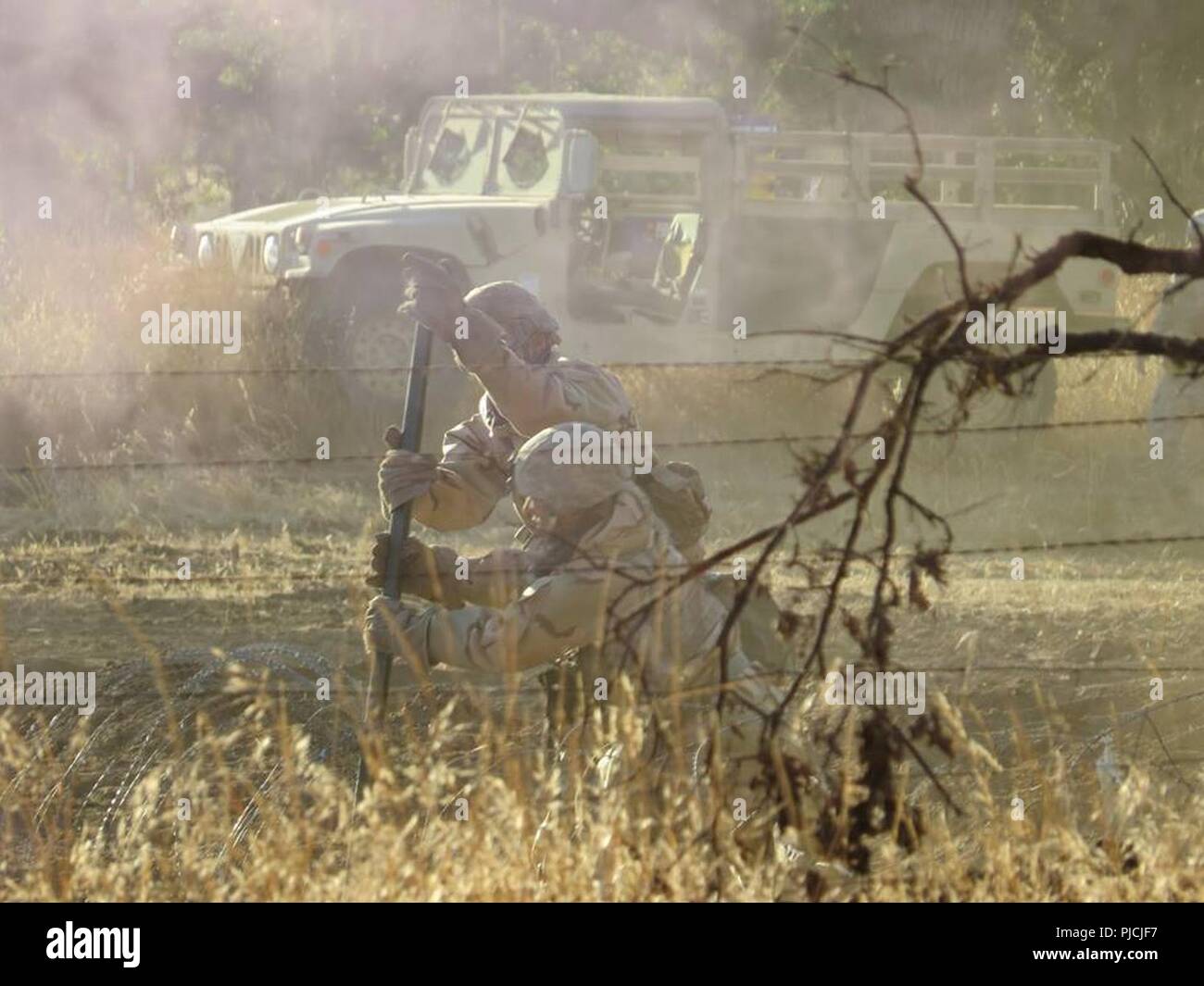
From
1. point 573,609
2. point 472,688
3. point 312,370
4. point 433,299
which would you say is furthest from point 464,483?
point 472,688

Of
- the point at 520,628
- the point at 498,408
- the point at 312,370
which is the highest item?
the point at 312,370

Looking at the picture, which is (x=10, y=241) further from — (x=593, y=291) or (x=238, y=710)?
(x=238, y=710)

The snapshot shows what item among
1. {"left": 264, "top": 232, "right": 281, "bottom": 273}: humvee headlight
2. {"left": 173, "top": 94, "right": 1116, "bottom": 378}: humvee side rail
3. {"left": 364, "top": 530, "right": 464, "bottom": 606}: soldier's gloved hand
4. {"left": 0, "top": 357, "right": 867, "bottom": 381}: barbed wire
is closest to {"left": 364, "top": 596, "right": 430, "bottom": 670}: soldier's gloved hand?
{"left": 364, "top": 530, "right": 464, "bottom": 606}: soldier's gloved hand

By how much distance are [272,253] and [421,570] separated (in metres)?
6.69

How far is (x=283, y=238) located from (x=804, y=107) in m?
8.02

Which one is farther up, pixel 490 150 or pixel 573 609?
pixel 490 150

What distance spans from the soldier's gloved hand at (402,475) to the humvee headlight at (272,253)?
6.56m

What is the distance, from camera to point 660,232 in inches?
457

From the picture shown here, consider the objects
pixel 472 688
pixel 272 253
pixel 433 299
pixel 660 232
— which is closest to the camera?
pixel 433 299

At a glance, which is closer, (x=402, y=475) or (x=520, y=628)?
(x=520, y=628)

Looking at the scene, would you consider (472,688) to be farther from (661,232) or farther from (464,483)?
(661,232)

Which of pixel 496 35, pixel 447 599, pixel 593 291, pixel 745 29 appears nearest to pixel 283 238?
pixel 593 291

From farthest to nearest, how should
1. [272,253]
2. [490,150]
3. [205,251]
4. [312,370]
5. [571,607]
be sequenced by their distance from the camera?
[490,150] < [205,251] < [272,253] < [312,370] < [571,607]

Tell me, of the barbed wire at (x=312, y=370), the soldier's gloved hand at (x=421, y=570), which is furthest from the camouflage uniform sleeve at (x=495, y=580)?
the barbed wire at (x=312, y=370)
